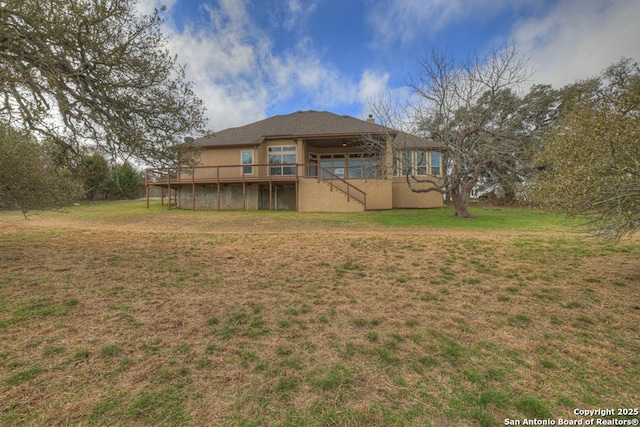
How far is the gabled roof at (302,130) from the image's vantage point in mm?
18330

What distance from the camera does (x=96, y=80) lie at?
215 inches

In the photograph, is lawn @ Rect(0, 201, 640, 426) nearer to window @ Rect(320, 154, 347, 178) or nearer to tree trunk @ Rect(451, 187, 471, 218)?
tree trunk @ Rect(451, 187, 471, 218)

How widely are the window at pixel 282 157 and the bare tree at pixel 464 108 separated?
7255 millimetres

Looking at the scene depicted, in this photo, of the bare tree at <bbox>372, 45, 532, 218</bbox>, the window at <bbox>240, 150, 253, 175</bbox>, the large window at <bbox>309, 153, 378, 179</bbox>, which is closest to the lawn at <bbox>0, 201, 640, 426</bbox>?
the bare tree at <bbox>372, 45, 532, 218</bbox>

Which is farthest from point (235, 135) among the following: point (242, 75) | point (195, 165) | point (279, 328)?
point (279, 328)

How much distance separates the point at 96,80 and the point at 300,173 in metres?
13.8

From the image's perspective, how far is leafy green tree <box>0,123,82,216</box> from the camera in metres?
6.01

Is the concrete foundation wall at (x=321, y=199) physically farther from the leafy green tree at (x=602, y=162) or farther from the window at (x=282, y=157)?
the leafy green tree at (x=602, y=162)

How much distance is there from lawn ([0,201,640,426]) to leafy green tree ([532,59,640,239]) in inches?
50.9

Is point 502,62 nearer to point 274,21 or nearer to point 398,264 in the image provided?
point 274,21

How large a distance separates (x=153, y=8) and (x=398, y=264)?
7686mm

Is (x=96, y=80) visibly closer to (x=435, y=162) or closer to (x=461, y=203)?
(x=461, y=203)

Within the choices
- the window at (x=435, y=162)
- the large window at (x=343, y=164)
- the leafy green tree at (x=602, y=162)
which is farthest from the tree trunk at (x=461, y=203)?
the leafy green tree at (x=602, y=162)

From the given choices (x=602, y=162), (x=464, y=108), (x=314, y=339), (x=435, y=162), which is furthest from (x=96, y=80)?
(x=435, y=162)
